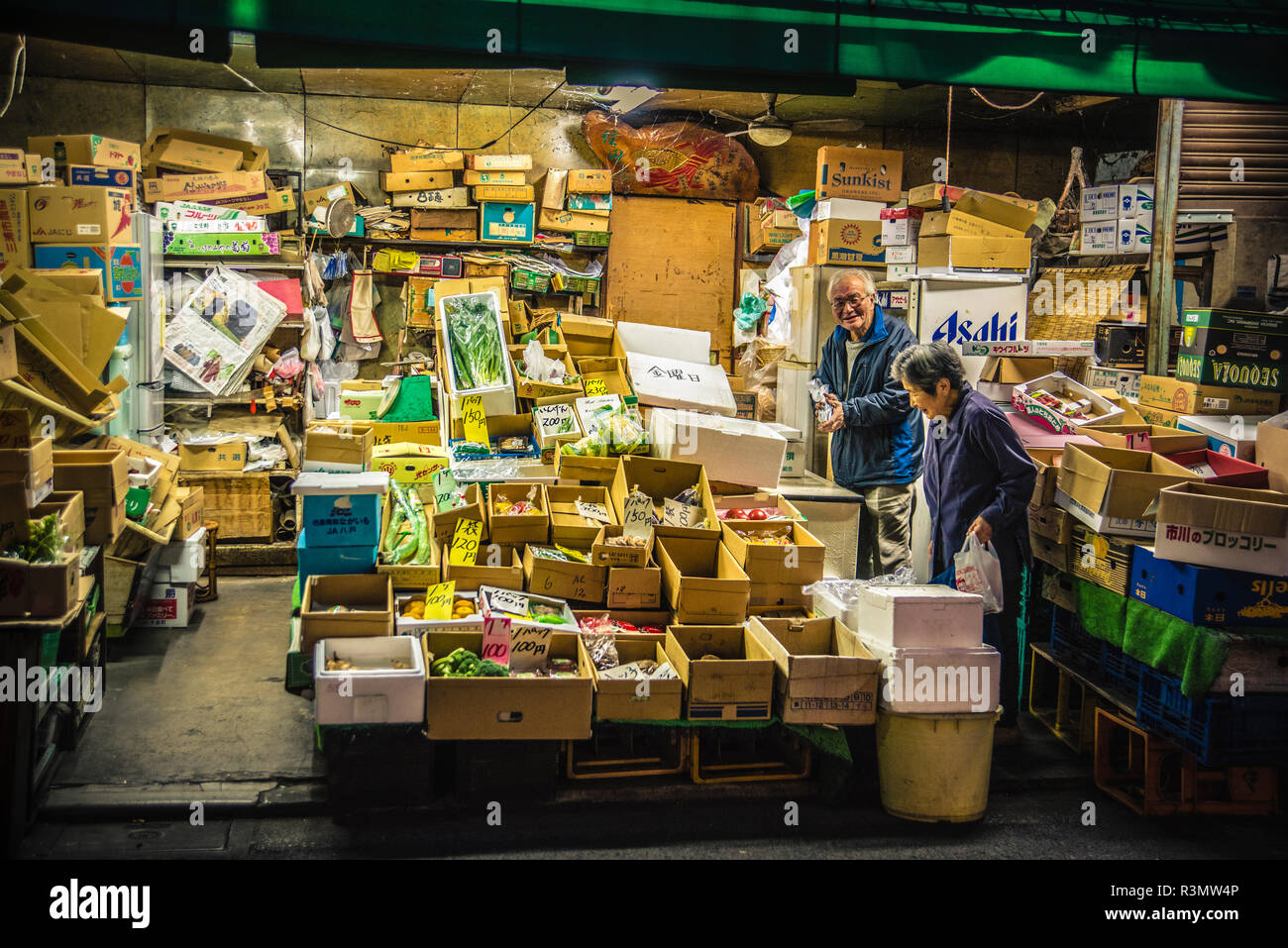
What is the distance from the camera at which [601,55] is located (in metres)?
3.46

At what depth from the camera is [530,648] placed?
417cm

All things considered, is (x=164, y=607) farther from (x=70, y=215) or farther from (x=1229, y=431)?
(x=1229, y=431)

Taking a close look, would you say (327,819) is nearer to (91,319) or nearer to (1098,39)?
(91,319)

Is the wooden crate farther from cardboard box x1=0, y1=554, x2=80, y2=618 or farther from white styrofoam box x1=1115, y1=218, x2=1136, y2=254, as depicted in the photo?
white styrofoam box x1=1115, y1=218, x2=1136, y2=254

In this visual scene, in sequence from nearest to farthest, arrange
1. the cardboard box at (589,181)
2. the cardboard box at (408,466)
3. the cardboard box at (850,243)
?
the cardboard box at (408,466) → the cardboard box at (850,243) → the cardboard box at (589,181)

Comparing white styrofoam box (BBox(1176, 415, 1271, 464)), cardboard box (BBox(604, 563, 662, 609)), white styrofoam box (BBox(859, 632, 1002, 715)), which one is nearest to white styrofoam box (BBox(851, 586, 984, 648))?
white styrofoam box (BBox(859, 632, 1002, 715))

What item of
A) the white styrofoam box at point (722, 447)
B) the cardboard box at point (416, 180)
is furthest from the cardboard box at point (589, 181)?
the white styrofoam box at point (722, 447)

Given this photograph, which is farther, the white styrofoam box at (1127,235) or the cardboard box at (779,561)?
the white styrofoam box at (1127,235)

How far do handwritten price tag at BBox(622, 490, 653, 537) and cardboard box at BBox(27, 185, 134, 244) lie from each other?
378 centimetres

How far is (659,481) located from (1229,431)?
8.77 feet

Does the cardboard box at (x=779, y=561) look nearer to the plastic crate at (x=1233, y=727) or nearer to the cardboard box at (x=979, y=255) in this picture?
the plastic crate at (x=1233, y=727)

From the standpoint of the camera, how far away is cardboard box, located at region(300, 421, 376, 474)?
5027 mm

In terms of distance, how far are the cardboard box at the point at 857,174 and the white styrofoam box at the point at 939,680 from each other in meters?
3.57

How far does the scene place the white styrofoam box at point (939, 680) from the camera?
12.8 ft
